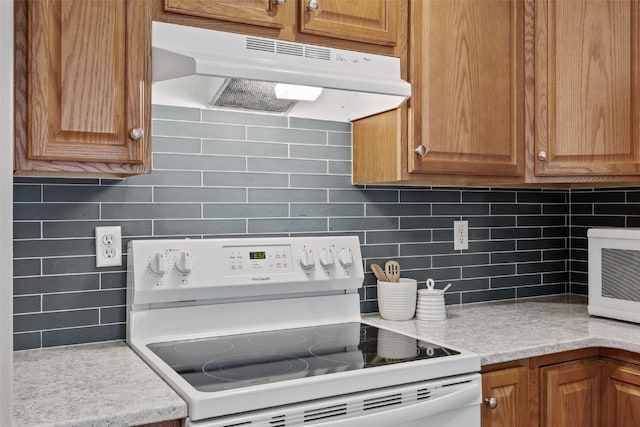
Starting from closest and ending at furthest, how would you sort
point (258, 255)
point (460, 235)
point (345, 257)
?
point (258, 255) → point (345, 257) → point (460, 235)

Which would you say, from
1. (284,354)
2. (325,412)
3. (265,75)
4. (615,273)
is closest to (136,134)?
(265,75)

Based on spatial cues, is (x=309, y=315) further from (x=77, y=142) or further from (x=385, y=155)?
(x=77, y=142)

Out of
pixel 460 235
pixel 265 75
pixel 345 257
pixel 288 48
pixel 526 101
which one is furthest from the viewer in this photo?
pixel 460 235

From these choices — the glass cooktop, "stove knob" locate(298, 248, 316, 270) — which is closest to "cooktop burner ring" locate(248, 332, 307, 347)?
the glass cooktop

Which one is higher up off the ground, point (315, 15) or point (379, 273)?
point (315, 15)

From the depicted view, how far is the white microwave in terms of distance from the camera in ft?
6.78

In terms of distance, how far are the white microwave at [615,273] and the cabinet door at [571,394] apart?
0.95 feet

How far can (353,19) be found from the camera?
6.01 feet

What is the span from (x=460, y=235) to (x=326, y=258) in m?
0.70

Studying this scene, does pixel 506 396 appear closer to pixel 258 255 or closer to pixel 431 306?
pixel 431 306

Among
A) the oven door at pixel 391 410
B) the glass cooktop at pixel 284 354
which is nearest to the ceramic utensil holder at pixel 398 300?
the glass cooktop at pixel 284 354

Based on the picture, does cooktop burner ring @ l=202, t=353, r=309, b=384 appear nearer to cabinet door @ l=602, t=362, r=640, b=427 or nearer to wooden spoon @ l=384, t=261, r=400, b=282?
wooden spoon @ l=384, t=261, r=400, b=282

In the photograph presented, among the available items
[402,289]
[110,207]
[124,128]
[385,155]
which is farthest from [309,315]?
[124,128]

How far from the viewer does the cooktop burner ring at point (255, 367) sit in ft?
4.70
